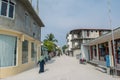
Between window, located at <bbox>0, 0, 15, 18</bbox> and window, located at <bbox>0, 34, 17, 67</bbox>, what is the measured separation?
6.52ft

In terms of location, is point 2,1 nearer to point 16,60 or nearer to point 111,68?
point 16,60

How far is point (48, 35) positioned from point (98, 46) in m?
41.9

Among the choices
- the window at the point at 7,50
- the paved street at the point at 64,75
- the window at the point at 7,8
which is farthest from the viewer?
the window at the point at 7,8

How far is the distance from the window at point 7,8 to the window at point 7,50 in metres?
1.99

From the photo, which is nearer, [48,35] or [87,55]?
[87,55]

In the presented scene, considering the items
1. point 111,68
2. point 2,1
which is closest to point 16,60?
point 2,1

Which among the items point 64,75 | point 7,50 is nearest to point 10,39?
point 7,50

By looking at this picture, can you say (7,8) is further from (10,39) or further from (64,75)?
(64,75)

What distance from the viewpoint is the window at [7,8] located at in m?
13.9

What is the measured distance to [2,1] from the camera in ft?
45.5

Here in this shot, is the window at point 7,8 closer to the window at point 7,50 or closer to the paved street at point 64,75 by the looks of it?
the window at point 7,50

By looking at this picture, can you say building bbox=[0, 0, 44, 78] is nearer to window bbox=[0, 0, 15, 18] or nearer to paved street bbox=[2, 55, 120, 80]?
window bbox=[0, 0, 15, 18]

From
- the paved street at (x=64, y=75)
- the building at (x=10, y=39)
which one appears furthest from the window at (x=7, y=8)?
the paved street at (x=64, y=75)

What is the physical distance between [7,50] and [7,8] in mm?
3665
